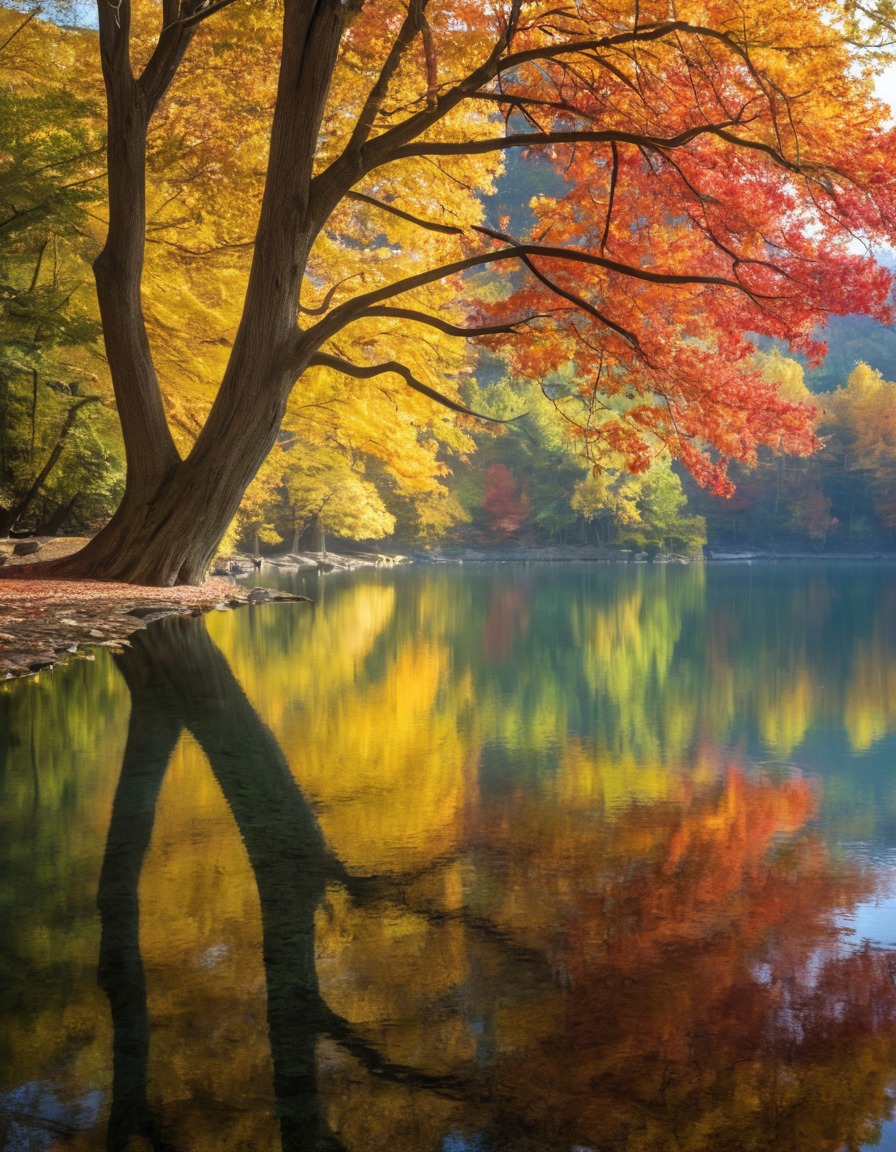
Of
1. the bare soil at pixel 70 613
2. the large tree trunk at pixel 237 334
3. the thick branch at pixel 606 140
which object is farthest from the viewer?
the large tree trunk at pixel 237 334

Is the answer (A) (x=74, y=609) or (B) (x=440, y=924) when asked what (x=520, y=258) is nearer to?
(A) (x=74, y=609)

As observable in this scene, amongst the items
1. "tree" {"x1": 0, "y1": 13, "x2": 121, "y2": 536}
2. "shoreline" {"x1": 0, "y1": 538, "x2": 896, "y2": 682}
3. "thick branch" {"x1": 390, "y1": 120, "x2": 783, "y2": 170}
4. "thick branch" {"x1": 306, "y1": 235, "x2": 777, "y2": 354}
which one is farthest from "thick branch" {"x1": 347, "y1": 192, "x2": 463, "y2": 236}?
"shoreline" {"x1": 0, "y1": 538, "x2": 896, "y2": 682}

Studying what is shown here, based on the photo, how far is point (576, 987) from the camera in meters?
2.73

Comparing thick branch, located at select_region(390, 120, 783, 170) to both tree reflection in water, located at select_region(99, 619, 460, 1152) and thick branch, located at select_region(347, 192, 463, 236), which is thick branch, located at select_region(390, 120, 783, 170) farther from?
tree reflection in water, located at select_region(99, 619, 460, 1152)

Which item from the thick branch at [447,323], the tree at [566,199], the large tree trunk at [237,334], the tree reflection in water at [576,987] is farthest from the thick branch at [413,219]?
the tree reflection in water at [576,987]

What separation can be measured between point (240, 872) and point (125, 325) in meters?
9.45

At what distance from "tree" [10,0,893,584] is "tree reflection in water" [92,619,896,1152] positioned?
279 inches

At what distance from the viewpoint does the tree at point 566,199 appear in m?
9.77

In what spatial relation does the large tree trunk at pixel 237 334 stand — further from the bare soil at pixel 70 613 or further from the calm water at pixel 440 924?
the calm water at pixel 440 924

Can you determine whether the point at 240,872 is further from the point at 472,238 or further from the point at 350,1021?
the point at 472,238

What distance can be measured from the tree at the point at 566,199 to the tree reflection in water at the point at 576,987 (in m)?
7.07

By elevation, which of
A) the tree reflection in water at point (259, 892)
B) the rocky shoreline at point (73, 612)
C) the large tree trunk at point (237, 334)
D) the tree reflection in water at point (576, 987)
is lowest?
the tree reflection in water at point (259, 892)

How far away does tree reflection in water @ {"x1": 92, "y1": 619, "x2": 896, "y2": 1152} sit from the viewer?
7.03 feet

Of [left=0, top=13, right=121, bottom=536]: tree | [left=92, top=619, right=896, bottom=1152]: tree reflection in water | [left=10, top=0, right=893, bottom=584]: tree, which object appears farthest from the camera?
[left=0, top=13, right=121, bottom=536]: tree
